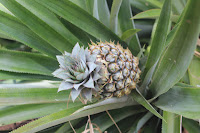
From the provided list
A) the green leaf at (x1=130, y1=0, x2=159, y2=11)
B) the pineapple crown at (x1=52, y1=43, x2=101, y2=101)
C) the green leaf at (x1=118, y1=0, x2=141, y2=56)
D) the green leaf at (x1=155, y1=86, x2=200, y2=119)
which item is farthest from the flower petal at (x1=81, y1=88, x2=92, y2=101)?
the green leaf at (x1=130, y1=0, x2=159, y2=11)

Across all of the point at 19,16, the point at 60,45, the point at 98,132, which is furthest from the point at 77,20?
the point at 98,132

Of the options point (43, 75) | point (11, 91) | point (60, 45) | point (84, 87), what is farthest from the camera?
point (43, 75)

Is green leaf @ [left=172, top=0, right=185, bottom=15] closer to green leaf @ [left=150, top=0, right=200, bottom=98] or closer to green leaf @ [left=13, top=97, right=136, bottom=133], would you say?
green leaf @ [left=150, top=0, right=200, bottom=98]

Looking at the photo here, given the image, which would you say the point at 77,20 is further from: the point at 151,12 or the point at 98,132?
the point at 98,132

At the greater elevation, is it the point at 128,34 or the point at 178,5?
the point at 178,5

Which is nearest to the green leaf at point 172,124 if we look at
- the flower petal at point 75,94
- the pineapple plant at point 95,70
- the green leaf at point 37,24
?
the pineapple plant at point 95,70

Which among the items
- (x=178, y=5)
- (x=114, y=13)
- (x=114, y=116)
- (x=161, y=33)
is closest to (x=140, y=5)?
(x=178, y=5)

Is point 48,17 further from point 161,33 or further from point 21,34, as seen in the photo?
point 161,33
